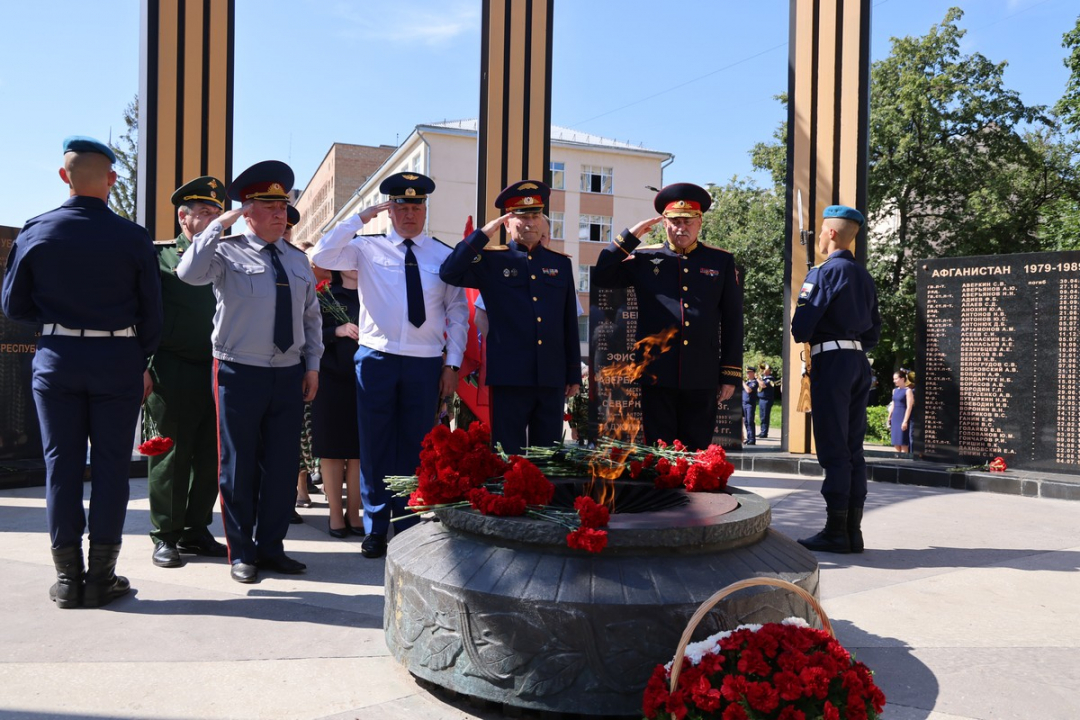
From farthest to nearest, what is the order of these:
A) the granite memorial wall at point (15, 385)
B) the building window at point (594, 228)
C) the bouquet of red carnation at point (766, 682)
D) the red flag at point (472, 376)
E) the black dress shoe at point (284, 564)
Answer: the building window at point (594, 228) < the granite memorial wall at point (15, 385) < the red flag at point (472, 376) < the black dress shoe at point (284, 564) < the bouquet of red carnation at point (766, 682)

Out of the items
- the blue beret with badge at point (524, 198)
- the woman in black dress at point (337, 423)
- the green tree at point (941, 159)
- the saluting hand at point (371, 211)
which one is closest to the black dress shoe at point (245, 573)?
the woman in black dress at point (337, 423)

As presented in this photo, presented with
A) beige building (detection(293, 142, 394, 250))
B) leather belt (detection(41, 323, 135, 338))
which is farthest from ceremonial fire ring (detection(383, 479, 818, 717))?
beige building (detection(293, 142, 394, 250))

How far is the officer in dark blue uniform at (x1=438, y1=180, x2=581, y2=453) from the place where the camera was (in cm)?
484

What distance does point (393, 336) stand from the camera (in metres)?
4.92

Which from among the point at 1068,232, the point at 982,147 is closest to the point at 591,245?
the point at 982,147

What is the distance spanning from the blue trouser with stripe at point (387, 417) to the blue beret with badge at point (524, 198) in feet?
3.27

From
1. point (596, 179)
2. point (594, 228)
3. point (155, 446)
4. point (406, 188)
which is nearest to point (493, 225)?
point (406, 188)

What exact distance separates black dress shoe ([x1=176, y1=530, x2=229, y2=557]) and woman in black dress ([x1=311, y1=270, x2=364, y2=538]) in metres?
0.79

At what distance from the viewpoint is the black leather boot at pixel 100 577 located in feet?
12.5

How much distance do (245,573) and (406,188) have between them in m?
2.25

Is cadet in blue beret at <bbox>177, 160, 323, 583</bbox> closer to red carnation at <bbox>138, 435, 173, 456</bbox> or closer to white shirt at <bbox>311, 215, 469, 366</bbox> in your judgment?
red carnation at <bbox>138, 435, 173, 456</bbox>

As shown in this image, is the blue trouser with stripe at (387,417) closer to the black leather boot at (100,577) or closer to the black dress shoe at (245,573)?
the black dress shoe at (245,573)

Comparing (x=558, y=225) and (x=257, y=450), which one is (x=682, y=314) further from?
(x=558, y=225)

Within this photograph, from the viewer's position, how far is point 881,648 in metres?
3.42
